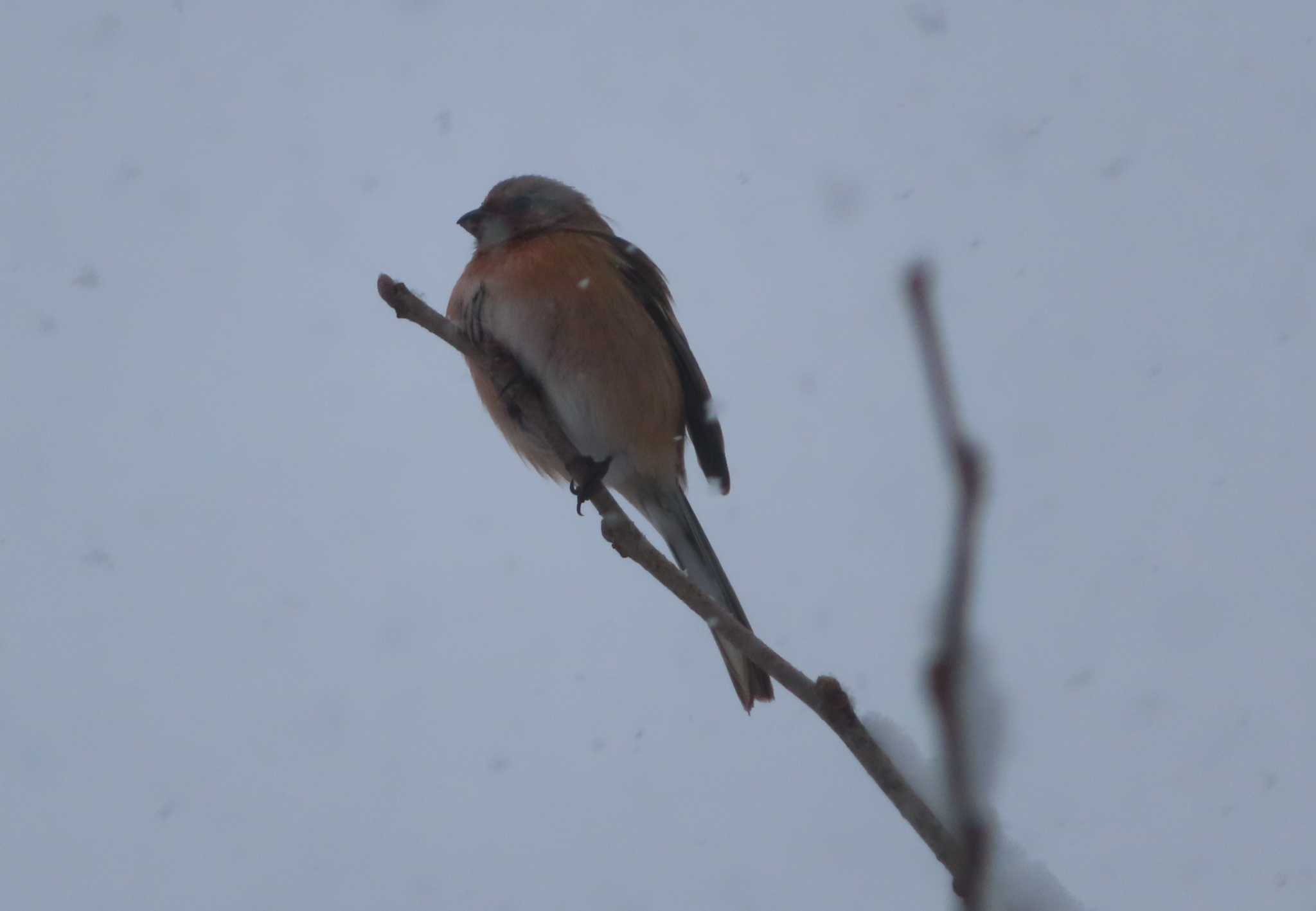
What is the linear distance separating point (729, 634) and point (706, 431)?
3.05 metres

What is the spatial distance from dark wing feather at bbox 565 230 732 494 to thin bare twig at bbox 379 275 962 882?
117 centimetres

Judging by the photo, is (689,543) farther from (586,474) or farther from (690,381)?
(586,474)

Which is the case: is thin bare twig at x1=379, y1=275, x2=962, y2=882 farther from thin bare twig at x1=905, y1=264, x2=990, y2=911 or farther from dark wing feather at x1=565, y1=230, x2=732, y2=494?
dark wing feather at x1=565, y1=230, x2=732, y2=494

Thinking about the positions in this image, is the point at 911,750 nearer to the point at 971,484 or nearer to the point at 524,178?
the point at 971,484

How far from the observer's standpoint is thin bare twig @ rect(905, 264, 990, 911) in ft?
3.18

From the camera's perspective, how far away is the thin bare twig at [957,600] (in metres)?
0.97

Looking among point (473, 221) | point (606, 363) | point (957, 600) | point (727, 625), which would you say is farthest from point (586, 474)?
point (957, 600)

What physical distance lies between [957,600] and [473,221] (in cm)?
477

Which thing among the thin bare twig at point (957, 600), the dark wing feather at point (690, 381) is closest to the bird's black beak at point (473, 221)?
the dark wing feather at point (690, 381)

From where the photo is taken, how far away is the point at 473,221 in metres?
5.48

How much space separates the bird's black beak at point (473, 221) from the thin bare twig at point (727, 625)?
5.09ft

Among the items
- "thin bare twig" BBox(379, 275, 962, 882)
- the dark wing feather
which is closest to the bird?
the dark wing feather

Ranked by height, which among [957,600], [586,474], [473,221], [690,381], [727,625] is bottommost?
[957,600]

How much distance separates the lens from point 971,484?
0.98m
